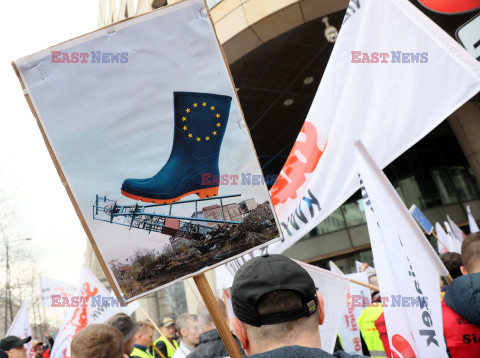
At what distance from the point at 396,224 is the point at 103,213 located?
1585 millimetres

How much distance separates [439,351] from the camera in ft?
6.28

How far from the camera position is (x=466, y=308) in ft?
7.33

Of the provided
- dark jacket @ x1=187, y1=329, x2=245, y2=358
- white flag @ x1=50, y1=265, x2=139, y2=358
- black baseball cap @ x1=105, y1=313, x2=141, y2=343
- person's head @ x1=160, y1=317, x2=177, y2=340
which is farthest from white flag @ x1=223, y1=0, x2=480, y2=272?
person's head @ x1=160, y1=317, x2=177, y2=340

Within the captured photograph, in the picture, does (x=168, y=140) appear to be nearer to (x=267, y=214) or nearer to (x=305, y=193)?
(x=267, y=214)

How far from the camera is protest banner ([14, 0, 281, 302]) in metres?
1.77

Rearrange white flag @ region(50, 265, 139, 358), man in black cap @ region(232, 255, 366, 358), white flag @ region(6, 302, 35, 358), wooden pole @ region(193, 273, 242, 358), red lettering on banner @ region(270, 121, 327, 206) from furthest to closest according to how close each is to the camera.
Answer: white flag @ region(6, 302, 35, 358)
white flag @ region(50, 265, 139, 358)
red lettering on banner @ region(270, 121, 327, 206)
wooden pole @ region(193, 273, 242, 358)
man in black cap @ region(232, 255, 366, 358)

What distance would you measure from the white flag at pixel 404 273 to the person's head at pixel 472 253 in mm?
488

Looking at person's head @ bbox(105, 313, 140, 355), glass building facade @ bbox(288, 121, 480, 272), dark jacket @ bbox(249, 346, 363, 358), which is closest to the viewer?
dark jacket @ bbox(249, 346, 363, 358)

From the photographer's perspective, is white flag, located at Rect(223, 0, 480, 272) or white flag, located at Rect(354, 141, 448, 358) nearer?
white flag, located at Rect(354, 141, 448, 358)

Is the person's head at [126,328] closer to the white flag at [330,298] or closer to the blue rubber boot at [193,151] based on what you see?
the white flag at [330,298]

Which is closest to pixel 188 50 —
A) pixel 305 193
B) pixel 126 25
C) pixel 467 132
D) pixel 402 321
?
pixel 126 25

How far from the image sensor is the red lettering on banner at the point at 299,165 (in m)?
2.92

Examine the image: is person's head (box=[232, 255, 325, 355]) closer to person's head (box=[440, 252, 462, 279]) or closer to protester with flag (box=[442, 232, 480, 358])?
protester with flag (box=[442, 232, 480, 358])

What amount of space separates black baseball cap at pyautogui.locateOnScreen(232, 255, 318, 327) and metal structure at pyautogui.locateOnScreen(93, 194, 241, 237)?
0.64m
